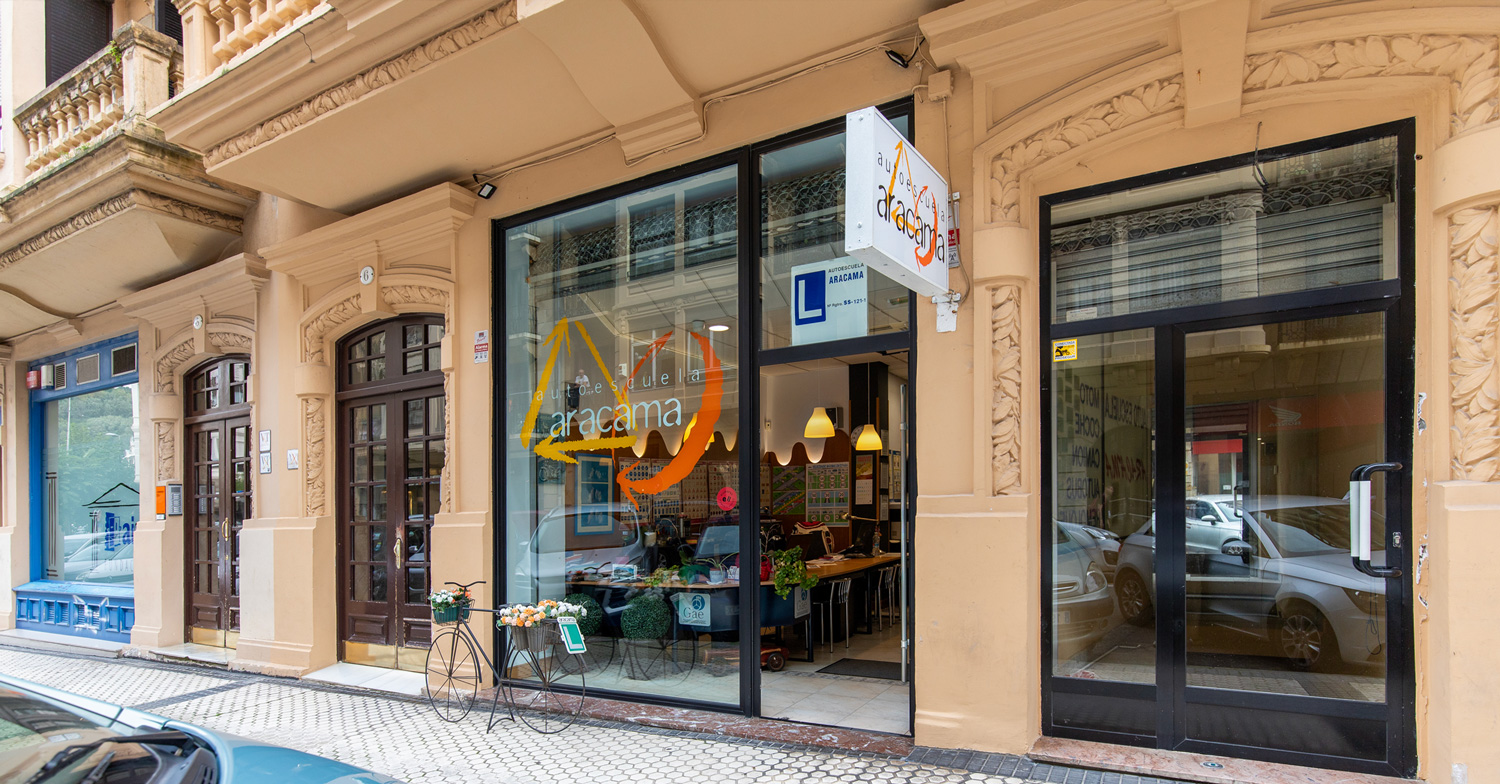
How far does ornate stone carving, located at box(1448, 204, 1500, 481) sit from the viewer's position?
12.2ft

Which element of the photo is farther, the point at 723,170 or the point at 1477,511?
the point at 723,170

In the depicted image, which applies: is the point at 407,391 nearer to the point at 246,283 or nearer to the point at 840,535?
the point at 246,283

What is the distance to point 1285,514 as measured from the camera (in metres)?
4.47

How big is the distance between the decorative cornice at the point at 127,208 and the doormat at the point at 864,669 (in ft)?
25.8

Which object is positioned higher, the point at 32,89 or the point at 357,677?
the point at 32,89

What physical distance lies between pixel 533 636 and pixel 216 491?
615cm

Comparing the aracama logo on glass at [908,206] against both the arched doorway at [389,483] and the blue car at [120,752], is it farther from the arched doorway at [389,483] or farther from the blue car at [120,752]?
the arched doorway at [389,483]

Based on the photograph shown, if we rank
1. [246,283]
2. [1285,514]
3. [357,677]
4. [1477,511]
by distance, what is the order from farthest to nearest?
[246,283], [357,677], [1285,514], [1477,511]

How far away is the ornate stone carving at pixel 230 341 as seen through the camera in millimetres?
9125

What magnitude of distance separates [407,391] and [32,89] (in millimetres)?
7041

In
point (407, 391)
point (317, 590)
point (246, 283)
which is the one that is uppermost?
point (246, 283)

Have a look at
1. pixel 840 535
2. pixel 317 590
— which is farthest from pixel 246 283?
pixel 840 535

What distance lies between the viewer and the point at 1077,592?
4.90 metres

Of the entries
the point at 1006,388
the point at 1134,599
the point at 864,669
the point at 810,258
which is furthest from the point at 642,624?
the point at 1134,599
